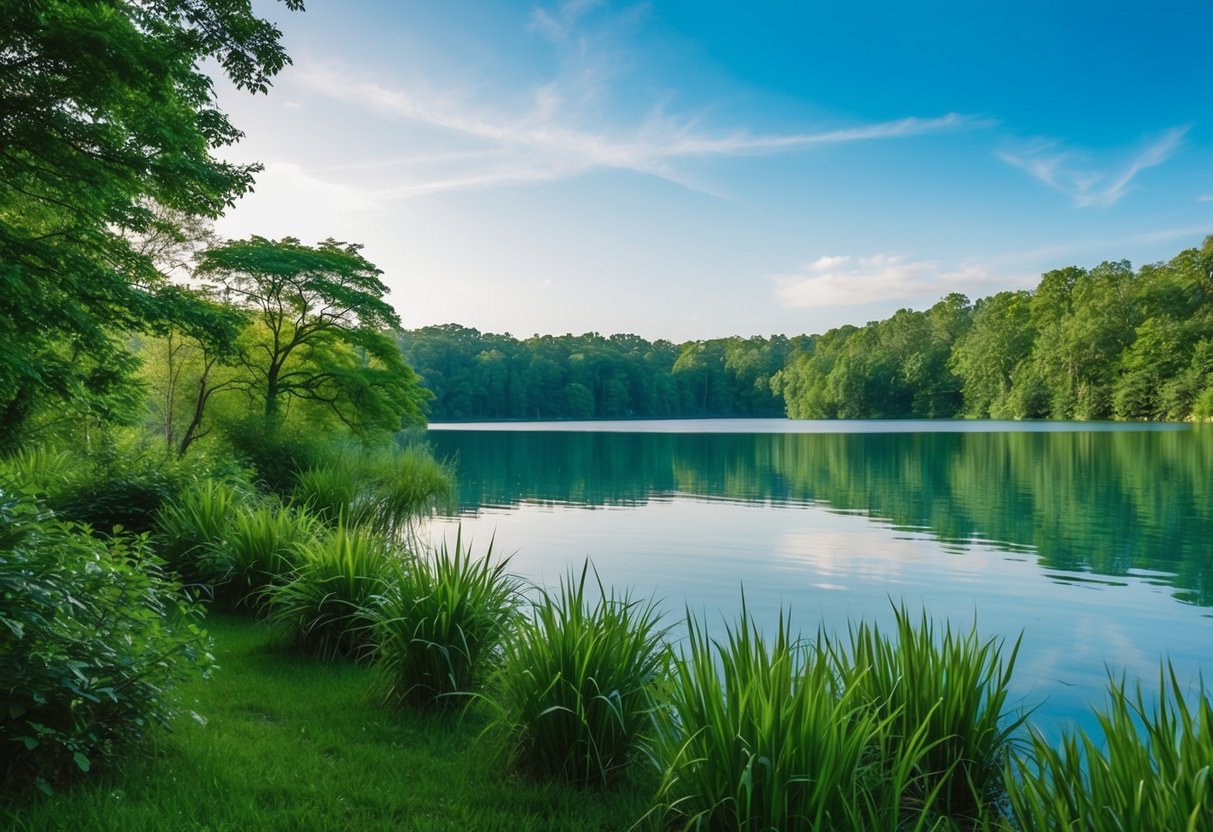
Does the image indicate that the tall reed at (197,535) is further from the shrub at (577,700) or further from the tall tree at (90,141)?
the shrub at (577,700)

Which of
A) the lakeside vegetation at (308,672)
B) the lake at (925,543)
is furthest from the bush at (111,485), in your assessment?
the lake at (925,543)

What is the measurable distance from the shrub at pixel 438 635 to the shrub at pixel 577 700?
0.86 metres

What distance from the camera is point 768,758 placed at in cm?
360

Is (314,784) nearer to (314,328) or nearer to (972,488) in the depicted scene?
(314,328)

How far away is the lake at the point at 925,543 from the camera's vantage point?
1023 centimetres

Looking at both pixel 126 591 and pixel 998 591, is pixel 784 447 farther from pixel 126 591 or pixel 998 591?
pixel 126 591

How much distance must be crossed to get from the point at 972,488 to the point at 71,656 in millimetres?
27092

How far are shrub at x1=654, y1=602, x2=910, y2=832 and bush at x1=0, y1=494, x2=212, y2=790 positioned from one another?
266cm

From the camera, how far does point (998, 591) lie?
1252 centimetres

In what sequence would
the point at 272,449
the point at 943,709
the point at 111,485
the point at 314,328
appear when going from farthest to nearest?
1. the point at 314,328
2. the point at 272,449
3. the point at 111,485
4. the point at 943,709

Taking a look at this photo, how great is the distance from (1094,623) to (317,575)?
377 inches

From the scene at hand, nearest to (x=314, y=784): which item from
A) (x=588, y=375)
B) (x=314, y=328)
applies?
(x=314, y=328)

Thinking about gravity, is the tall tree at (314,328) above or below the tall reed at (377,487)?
above

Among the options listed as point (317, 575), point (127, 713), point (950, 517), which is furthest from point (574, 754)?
point (950, 517)
